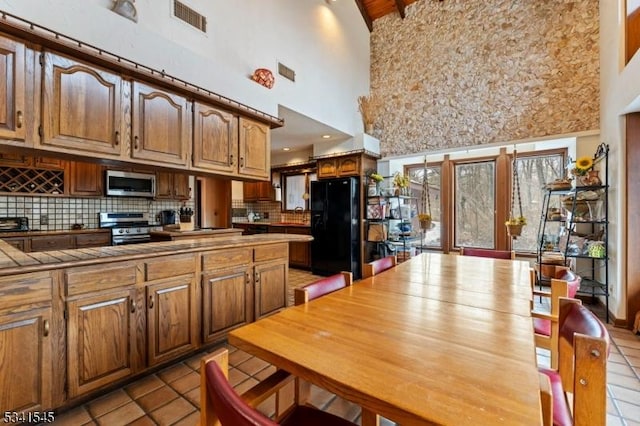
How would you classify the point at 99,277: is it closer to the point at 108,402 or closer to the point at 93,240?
the point at 108,402

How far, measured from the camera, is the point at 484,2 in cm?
441

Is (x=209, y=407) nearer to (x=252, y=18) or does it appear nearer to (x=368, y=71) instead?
(x=252, y=18)

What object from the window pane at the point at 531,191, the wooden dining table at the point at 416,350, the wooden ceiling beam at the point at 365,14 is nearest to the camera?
the wooden dining table at the point at 416,350

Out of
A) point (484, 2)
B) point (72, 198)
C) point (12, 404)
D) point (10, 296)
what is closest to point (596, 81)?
point (484, 2)

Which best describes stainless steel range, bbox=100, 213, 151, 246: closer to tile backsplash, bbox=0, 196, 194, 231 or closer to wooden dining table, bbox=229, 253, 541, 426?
tile backsplash, bbox=0, 196, 194, 231

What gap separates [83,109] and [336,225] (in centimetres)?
382

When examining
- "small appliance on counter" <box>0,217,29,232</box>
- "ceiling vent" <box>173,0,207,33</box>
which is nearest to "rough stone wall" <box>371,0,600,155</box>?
"ceiling vent" <box>173,0,207,33</box>

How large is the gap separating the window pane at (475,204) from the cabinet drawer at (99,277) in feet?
16.5

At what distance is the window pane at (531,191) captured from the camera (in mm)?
4520

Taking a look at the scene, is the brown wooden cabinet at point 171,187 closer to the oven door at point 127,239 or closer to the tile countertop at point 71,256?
the oven door at point 127,239

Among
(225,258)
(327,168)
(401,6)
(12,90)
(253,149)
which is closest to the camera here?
(12,90)

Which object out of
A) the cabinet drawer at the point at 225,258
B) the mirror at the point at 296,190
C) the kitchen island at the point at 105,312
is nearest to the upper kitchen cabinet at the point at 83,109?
the kitchen island at the point at 105,312

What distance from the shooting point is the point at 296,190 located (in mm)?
6375

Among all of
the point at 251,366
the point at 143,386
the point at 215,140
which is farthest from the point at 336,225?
the point at 143,386
